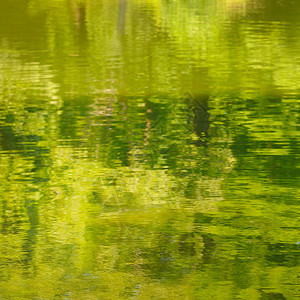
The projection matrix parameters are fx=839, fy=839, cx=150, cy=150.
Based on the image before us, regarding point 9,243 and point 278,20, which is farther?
point 278,20

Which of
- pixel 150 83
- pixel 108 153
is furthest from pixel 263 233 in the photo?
pixel 150 83

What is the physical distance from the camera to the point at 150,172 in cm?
696

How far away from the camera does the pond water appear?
4.70 metres

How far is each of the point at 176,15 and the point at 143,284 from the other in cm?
1806

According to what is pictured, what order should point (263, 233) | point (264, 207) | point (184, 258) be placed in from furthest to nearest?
point (264, 207) < point (263, 233) < point (184, 258)

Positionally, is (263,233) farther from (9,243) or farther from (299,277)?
(9,243)

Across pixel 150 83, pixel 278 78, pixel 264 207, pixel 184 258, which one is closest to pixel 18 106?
pixel 150 83

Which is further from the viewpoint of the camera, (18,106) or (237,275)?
(18,106)

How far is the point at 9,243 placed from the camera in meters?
5.22

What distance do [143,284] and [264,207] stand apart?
1688 mm

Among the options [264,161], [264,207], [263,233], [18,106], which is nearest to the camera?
[263,233]

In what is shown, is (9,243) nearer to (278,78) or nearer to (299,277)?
(299,277)

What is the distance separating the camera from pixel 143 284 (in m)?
4.52

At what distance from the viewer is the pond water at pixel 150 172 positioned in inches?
185
